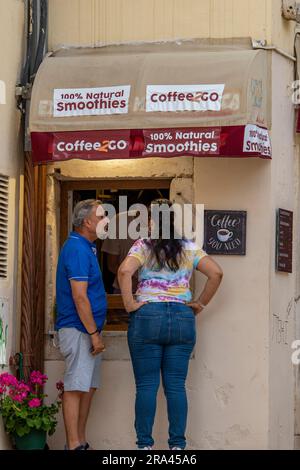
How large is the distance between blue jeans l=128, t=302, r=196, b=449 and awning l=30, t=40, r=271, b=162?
1.23 meters

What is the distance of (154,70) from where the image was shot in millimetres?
10852

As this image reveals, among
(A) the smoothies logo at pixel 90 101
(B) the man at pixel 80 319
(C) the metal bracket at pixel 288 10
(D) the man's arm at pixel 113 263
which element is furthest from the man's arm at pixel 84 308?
(C) the metal bracket at pixel 288 10

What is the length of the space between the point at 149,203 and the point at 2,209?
1278 mm

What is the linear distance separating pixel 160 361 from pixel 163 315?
0.35 metres

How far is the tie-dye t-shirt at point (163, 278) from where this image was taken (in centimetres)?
1066

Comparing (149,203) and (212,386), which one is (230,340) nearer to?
(212,386)

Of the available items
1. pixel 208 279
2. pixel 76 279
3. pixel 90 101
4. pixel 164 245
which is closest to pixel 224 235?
pixel 208 279

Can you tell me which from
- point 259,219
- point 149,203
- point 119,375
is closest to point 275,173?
point 259,219

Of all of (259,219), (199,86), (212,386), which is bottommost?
(212,386)

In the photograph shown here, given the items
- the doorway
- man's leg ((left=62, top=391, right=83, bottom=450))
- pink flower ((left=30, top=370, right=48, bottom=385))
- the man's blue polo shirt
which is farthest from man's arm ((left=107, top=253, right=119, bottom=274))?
man's leg ((left=62, top=391, right=83, bottom=450))

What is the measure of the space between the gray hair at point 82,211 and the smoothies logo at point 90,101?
2.29 ft

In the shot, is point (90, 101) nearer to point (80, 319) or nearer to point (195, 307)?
point (80, 319)

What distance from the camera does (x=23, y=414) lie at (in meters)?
10.7

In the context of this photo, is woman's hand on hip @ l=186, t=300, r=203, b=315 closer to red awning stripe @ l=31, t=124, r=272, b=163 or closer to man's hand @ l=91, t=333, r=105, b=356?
man's hand @ l=91, t=333, r=105, b=356
